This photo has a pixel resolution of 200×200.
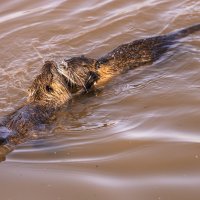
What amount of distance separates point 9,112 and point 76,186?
2.25 m

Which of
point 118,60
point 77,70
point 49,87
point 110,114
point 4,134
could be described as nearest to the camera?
point 4,134

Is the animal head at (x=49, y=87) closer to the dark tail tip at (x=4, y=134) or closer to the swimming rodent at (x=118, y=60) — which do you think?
the swimming rodent at (x=118, y=60)

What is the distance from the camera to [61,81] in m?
5.47

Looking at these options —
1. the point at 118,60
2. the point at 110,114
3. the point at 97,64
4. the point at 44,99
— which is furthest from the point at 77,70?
the point at 110,114

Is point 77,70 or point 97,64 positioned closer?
point 77,70

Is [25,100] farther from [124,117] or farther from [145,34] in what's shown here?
[145,34]

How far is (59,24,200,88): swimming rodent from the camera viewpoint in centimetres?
562

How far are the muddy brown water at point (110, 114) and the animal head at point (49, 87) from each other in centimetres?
19

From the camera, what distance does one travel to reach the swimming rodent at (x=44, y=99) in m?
5.02

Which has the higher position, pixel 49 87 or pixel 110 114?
pixel 49 87

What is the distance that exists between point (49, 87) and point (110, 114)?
2.64 feet

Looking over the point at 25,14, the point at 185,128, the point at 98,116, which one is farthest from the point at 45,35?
the point at 185,128

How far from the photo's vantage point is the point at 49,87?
5426 mm

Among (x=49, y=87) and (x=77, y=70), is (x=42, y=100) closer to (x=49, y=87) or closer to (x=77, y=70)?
(x=49, y=87)
